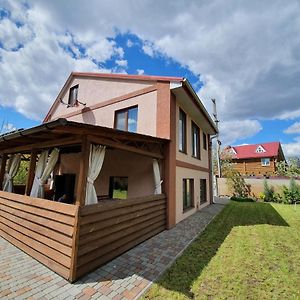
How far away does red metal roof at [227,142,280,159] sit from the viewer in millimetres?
28447

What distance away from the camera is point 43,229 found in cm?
421

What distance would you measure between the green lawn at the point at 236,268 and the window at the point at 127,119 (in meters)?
5.61

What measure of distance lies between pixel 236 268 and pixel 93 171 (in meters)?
4.02

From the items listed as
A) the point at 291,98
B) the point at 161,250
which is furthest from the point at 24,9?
the point at 291,98

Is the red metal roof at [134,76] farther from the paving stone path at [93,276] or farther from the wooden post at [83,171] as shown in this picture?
the paving stone path at [93,276]

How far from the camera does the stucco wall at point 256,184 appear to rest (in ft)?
54.9

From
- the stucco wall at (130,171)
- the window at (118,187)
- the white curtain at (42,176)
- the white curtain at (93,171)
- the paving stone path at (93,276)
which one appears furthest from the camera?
the window at (118,187)

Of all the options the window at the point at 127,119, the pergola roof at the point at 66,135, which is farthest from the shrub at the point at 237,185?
the pergola roof at the point at 66,135

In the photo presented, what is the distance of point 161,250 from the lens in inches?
197

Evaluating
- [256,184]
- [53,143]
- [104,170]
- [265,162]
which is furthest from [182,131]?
[265,162]

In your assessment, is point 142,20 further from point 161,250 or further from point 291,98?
point 291,98

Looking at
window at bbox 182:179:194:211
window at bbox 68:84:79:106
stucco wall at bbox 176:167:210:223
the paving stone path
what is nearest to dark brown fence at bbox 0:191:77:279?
the paving stone path

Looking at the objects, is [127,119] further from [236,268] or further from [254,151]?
[254,151]

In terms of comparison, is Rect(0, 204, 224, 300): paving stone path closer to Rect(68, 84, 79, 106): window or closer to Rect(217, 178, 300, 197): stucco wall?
Rect(68, 84, 79, 106): window
